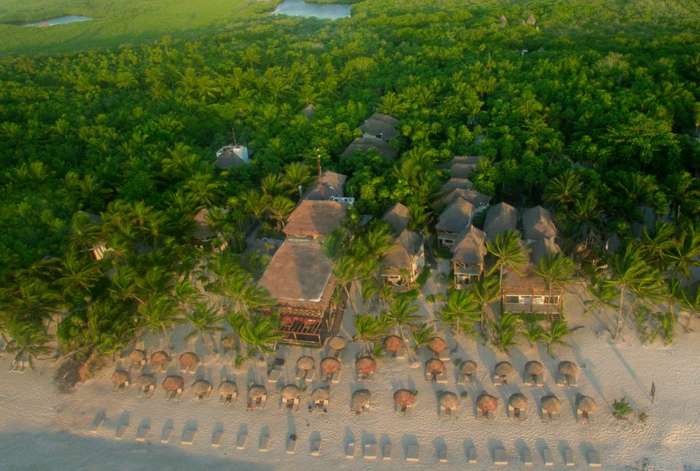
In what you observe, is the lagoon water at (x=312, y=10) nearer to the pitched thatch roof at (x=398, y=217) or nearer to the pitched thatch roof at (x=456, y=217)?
the pitched thatch roof at (x=398, y=217)

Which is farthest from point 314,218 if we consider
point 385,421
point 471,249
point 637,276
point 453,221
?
point 637,276

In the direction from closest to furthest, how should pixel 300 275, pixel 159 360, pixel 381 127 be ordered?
pixel 159 360 < pixel 300 275 < pixel 381 127

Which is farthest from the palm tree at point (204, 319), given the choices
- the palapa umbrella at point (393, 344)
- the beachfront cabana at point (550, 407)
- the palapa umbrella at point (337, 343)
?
the beachfront cabana at point (550, 407)

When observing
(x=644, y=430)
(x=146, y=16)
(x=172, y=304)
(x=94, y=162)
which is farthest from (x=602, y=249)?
A: (x=146, y=16)

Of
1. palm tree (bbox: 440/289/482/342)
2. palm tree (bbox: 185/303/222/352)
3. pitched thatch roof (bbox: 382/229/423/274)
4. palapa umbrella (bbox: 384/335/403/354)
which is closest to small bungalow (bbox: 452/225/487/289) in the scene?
pitched thatch roof (bbox: 382/229/423/274)

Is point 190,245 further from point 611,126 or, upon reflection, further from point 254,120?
point 611,126

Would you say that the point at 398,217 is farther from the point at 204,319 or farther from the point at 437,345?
the point at 204,319
